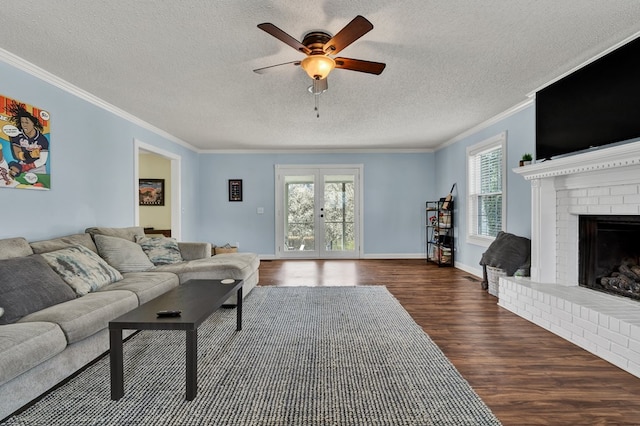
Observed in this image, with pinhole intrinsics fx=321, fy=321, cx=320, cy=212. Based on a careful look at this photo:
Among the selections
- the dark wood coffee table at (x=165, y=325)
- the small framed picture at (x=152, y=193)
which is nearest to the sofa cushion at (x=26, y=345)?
the dark wood coffee table at (x=165, y=325)

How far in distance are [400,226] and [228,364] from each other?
17.4 feet

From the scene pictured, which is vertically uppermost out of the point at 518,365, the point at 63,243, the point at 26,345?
the point at 63,243

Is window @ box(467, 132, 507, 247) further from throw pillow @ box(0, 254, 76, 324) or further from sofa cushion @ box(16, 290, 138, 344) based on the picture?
throw pillow @ box(0, 254, 76, 324)

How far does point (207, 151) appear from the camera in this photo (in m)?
6.84

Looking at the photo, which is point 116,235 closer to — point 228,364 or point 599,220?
point 228,364

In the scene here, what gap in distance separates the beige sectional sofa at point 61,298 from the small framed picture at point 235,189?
3.45 metres

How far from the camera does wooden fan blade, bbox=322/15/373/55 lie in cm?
187

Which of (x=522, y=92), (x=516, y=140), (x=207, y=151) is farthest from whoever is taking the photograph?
(x=207, y=151)

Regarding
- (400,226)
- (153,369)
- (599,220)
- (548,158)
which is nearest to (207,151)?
(400,226)

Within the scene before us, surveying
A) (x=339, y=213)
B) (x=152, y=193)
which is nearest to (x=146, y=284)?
(x=339, y=213)

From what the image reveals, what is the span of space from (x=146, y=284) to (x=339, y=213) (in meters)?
4.59

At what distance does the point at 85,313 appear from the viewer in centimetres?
208

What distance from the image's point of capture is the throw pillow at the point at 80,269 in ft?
8.17

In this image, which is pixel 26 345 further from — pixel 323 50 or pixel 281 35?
pixel 323 50
